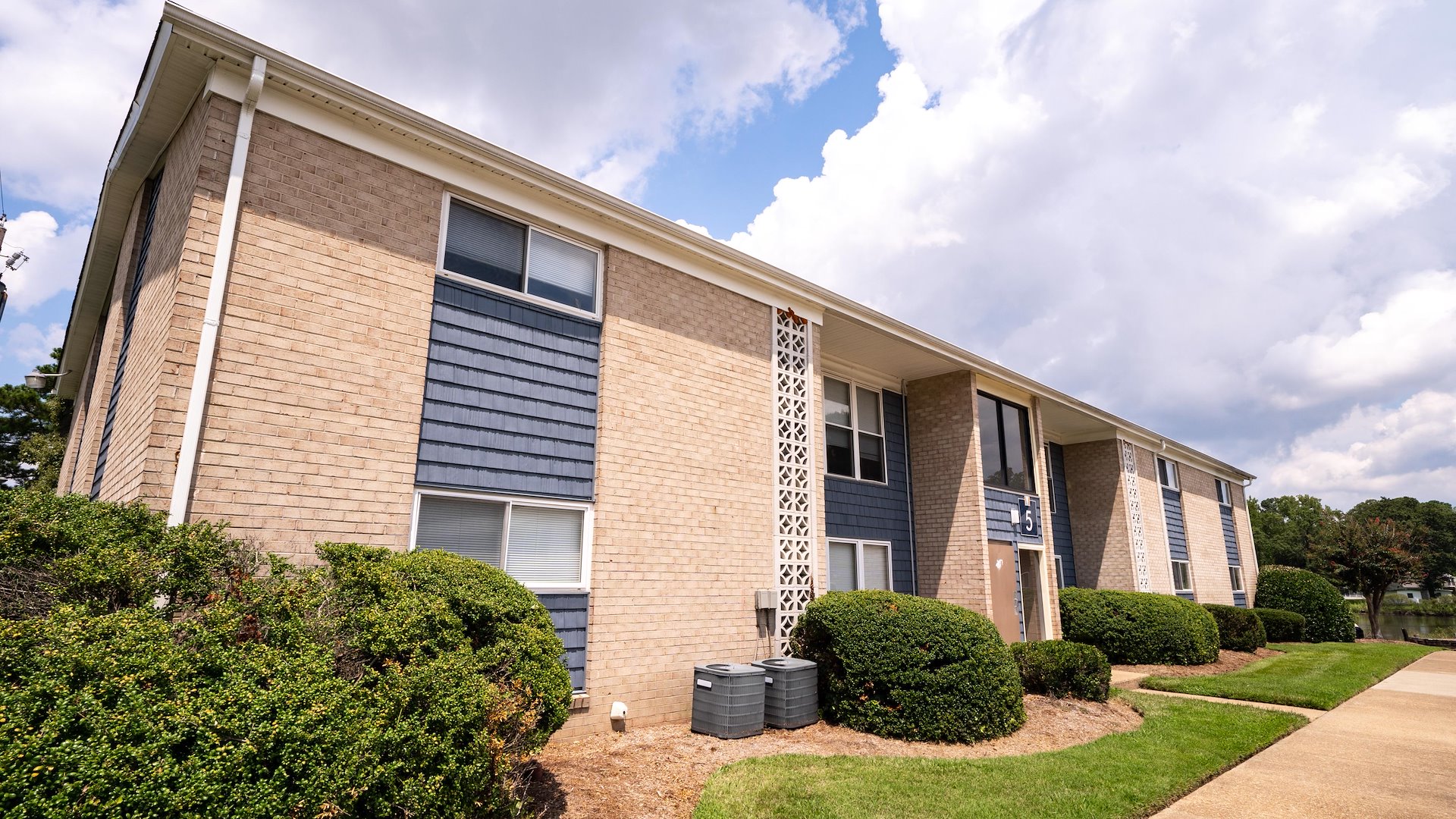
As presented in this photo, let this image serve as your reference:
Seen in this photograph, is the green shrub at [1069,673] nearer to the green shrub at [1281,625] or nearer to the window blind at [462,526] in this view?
the window blind at [462,526]

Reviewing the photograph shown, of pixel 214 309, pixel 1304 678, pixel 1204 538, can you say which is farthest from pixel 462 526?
pixel 1204 538

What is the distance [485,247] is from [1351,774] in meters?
10.2

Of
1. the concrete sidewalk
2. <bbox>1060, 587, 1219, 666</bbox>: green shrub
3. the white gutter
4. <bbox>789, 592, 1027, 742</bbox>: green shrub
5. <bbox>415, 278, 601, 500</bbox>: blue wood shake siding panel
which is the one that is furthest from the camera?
<bbox>1060, 587, 1219, 666</bbox>: green shrub

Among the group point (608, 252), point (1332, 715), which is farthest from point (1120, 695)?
point (608, 252)

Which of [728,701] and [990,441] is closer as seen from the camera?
[728,701]

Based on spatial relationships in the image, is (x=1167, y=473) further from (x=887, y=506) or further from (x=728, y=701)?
(x=728, y=701)

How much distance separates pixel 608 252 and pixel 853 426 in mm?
6380

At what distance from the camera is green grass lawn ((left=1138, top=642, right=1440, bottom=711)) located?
11508 millimetres

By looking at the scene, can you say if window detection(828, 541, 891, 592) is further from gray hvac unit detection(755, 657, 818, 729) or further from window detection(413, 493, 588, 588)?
window detection(413, 493, 588, 588)

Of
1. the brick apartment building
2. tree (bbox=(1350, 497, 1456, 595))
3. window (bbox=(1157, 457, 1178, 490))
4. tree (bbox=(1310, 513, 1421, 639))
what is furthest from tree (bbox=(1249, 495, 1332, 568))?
the brick apartment building

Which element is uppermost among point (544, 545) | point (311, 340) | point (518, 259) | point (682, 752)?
point (518, 259)

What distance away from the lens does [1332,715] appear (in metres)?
10.2

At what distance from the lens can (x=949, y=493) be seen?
46.5 feet

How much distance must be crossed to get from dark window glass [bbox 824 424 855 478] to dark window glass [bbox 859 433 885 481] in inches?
11.2
